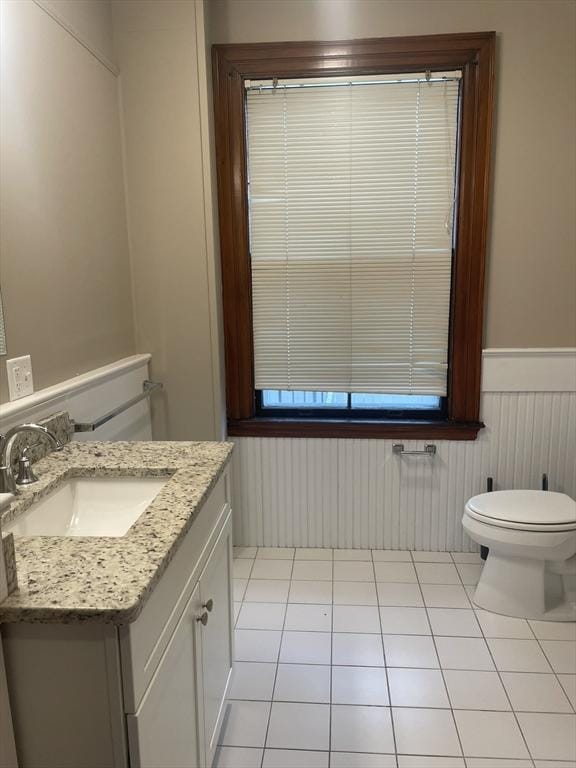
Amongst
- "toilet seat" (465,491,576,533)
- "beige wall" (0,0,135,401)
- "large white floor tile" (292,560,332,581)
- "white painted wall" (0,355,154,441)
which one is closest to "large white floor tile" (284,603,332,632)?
"large white floor tile" (292,560,332,581)

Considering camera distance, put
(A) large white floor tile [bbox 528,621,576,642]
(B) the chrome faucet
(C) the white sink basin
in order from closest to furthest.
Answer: (B) the chrome faucet < (C) the white sink basin < (A) large white floor tile [bbox 528,621,576,642]

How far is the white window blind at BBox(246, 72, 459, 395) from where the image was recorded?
2.46 meters

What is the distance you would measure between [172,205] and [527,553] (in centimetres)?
196

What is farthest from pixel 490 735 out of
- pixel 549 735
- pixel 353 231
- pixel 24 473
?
pixel 353 231

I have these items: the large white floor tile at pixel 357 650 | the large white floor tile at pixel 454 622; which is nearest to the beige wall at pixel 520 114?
the large white floor tile at pixel 454 622

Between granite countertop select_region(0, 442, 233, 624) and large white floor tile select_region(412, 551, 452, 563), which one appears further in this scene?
large white floor tile select_region(412, 551, 452, 563)

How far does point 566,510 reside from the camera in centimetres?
224

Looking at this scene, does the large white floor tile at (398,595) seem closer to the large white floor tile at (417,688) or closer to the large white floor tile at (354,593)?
the large white floor tile at (354,593)

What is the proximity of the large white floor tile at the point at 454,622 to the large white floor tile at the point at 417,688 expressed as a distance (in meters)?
0.24

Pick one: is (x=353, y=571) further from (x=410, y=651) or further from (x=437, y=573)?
(x=410, y=651)

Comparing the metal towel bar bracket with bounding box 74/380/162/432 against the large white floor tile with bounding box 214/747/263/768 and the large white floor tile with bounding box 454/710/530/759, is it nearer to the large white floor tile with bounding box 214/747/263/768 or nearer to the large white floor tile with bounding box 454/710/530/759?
the large white floor tile with bounding box 214/747/263/768

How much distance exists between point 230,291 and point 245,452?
0.76 metres

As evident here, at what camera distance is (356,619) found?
2266mm

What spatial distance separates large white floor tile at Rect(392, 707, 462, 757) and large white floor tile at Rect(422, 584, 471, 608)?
593 millimetres
